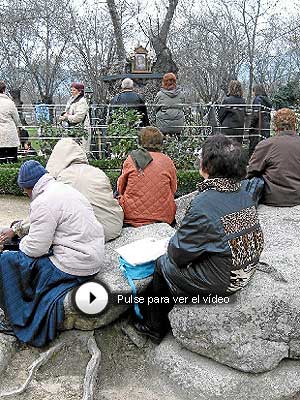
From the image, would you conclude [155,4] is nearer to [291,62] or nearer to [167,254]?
[291,62]

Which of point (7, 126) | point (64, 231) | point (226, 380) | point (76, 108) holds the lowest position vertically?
point (226, 380)

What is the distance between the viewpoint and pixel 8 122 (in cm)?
933

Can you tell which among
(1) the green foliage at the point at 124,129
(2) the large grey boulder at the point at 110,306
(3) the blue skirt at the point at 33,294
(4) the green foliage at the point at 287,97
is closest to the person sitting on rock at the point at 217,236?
(2) the large grey boulder at the point at 110,306

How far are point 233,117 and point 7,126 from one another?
3.69m

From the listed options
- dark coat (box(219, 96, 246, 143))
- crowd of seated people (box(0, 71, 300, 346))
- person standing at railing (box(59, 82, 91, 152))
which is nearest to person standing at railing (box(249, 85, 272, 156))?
dark coat (box(219, 96, 246, 143))

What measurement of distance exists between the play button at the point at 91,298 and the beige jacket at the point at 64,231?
10 cm

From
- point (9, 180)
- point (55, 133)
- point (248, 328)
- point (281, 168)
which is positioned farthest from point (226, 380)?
point (55, 133)

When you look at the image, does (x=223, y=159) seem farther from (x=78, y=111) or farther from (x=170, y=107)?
(x=78, y=111)

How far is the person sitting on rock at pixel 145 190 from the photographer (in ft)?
16.8

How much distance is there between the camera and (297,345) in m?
3.60

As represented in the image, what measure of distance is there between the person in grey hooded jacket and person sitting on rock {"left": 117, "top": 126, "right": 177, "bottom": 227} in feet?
12.6

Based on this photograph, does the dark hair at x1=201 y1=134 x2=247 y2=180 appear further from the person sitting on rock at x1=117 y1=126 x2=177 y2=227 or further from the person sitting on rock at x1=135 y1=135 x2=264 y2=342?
the person sitting on rock at x1=117 y1=126 x2=177 y2=227

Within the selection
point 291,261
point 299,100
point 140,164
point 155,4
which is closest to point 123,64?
point 155,4

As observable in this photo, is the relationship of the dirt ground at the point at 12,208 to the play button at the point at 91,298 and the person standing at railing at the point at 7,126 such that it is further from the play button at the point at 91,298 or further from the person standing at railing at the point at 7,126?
the play button at the point at 91,298
